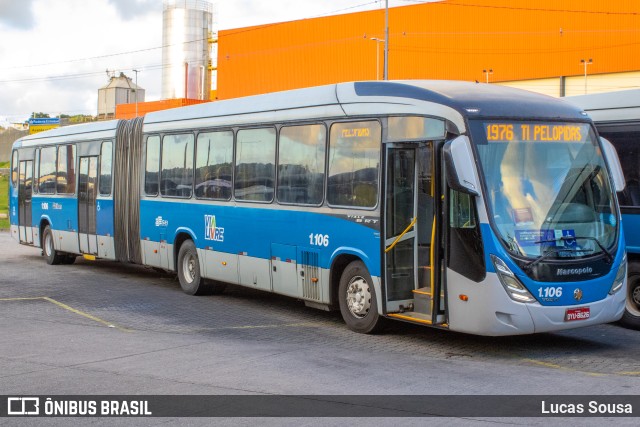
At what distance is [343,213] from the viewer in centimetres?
1198

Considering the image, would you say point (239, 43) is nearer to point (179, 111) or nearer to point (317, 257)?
point (179, 111)

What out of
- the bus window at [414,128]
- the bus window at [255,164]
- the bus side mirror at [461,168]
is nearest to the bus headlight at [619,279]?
the bus side mirror at [461,168]

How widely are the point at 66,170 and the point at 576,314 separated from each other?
47.9ft

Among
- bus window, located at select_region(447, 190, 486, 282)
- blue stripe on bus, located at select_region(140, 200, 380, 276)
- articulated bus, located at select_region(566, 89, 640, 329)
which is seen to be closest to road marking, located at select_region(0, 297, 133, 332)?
blue stripe on bus, located at select_region(140, 200, 380, 276)

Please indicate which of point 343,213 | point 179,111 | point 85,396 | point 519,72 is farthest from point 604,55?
point 85,396

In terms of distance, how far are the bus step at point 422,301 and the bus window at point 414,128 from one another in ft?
6.19

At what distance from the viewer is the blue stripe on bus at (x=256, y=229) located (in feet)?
38.6

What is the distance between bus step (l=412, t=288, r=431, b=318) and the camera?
10.8m

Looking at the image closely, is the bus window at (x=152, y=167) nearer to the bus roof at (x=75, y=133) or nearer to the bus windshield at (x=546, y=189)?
the bus roof at (x=75, y=133)

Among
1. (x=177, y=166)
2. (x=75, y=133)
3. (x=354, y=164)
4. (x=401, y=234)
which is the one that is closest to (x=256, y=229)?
(x=354, y=164)

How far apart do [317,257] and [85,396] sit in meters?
5.01

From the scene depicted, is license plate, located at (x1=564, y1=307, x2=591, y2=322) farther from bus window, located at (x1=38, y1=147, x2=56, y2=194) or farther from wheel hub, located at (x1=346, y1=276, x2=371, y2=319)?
bus window, located at (x1=38, y1=147, x2=56, y2=194)

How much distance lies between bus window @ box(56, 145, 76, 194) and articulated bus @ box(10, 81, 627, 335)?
6.22 m

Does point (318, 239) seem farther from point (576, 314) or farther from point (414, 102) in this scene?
point (576, 314)
